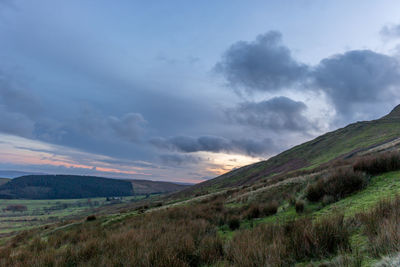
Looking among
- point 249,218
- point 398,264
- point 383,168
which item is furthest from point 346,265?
point 383,168

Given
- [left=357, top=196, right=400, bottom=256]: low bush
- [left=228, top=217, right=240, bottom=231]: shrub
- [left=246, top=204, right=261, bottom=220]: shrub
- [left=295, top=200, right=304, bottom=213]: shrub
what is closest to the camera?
[left=357, top=196, right=400, bottom=256]: low bush

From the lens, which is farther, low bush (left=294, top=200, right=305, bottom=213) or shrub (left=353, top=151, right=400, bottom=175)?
shrub (left=353, top=151, right=400, bottom=175)

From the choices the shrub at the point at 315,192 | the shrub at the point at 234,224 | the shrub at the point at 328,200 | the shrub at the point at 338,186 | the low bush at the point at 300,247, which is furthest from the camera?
the shrub at the point at 315,192

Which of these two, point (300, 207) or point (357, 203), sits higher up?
point (357, 203)

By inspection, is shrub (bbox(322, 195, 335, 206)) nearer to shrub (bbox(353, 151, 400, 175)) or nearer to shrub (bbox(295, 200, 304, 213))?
shrub (bbox(295, 200, 304, 213))

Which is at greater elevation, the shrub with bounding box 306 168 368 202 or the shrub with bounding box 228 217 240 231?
the shrub with bounding box 306 168 368 202

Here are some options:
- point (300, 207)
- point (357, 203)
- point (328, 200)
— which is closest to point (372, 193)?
point (357, 203)

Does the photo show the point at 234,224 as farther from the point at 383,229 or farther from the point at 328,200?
the point at 383,229

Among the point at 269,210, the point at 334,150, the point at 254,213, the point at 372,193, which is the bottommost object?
the point at 254,213

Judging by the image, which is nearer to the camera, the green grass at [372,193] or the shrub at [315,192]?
the green grass at [372,193]

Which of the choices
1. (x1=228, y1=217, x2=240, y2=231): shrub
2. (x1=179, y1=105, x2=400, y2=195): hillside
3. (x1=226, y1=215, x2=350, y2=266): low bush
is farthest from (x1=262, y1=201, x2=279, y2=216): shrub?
(x1=179, y1=105, x2=400, y2=195): hillside

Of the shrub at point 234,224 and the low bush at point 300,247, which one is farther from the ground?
the low bush at point 300,247

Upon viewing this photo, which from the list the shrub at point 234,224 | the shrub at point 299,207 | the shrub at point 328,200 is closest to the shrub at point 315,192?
the shrub at point 328,200

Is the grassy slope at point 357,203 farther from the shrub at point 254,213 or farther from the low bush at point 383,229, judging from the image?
the low bush at point 383,229
